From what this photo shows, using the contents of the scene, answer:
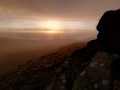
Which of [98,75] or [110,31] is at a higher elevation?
[110,31]

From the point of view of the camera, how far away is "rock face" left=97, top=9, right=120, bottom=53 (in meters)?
18.5

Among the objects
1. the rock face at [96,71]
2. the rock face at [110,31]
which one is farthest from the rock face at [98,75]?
the rock face at [110,31]

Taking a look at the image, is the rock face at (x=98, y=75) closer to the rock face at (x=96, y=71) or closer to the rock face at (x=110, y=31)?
the rock face at (x=96, y=71)

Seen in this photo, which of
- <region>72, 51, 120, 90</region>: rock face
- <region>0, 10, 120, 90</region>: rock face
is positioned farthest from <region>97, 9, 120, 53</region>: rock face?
<region>72, 51, 120, 90</region>: rock face

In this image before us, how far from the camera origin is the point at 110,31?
1975 centimetres

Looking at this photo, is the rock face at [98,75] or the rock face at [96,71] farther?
the rock face at [96,71]

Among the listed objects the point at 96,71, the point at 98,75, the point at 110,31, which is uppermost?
the point at 110,31

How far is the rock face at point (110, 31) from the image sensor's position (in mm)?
18516

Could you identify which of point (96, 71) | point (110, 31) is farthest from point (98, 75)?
point (110, 31)

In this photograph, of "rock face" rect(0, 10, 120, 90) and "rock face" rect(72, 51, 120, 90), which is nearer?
"rock face" rect(72, 51, 120, 90)

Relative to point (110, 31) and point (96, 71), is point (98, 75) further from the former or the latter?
point (110, 31)

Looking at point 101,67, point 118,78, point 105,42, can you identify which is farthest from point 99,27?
point 118,78

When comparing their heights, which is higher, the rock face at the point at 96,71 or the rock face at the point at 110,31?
the rock face at the point at 110,31

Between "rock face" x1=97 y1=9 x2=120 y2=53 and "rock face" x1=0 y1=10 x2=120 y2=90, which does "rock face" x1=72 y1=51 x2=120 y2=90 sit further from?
"rock face" x1=97 y1=9 x2=120 y2=53
